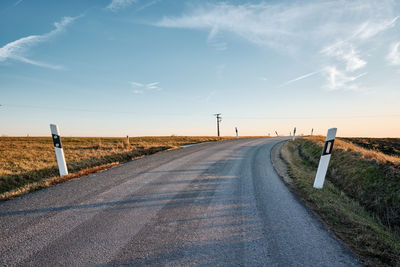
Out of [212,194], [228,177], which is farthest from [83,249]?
[228,177]

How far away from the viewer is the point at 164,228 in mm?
2781

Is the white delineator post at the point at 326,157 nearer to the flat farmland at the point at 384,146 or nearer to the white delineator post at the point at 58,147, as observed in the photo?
the white delineator post at the point at 58,147

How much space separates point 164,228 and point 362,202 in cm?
548

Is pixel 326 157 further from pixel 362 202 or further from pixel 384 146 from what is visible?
pixel 384 146

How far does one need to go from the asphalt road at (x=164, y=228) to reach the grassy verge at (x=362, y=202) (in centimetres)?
27

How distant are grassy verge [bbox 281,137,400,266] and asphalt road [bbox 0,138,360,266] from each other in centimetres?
27

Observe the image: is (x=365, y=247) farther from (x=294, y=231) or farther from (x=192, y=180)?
(x=192, y=180)

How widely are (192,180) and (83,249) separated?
3.27 metres

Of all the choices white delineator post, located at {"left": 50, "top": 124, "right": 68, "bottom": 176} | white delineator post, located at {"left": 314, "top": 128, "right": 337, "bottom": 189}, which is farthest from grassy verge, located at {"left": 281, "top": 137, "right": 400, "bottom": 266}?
white delineator post, located at {"left": 50, "top": 124, "right": 68, "bottom": 176}

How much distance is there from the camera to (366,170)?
247 inches

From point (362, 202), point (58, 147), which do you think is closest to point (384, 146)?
point (362, 202)

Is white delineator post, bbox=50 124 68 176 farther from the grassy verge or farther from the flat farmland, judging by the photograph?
the flat farmland

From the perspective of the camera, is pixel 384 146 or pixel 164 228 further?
pixel 384 146

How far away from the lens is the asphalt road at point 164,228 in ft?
7.02
